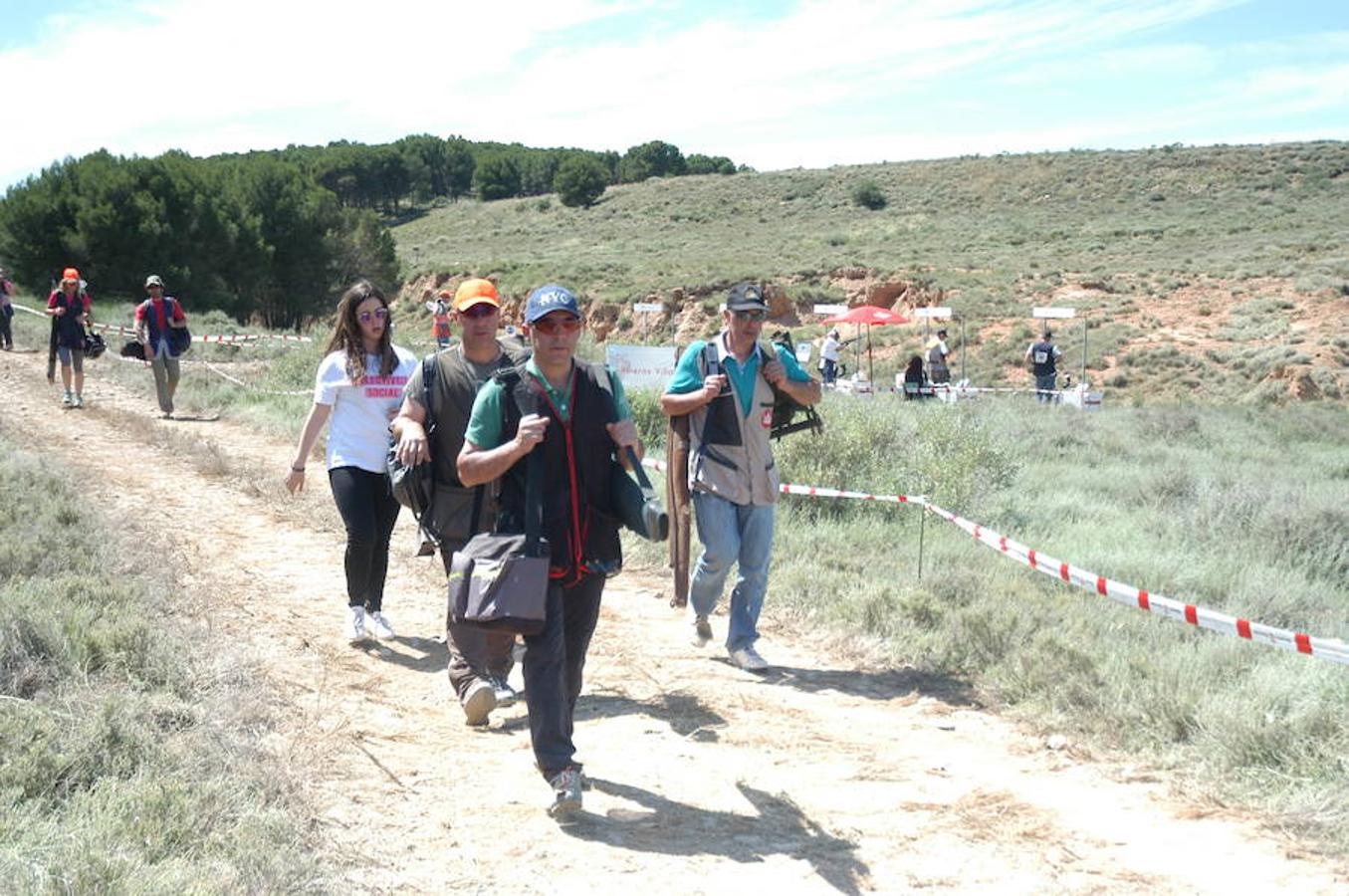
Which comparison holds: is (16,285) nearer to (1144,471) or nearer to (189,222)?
(189,222)

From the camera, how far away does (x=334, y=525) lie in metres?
9.85

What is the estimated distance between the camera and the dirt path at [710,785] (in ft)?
13.9

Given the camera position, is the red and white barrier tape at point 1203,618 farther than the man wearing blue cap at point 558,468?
Yes

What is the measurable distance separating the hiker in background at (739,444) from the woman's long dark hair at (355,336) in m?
1.58

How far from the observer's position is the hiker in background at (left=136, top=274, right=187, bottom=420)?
15852 mm

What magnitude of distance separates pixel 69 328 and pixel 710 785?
1406cm

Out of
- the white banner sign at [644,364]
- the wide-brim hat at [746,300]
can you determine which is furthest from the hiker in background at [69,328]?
the wide-brim hat at [746,300]

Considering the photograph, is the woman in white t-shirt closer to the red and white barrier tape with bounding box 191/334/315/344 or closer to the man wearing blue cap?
the man wearing blue cap

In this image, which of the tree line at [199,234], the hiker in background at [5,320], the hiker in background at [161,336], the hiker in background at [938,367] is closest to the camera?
the hiker in background at [161,336]

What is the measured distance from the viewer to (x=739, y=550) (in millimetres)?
6684

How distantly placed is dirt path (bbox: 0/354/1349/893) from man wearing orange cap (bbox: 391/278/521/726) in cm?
26

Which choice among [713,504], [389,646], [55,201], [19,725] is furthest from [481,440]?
[55,201]

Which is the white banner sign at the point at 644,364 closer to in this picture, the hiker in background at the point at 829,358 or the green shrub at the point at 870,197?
the hiker in background at the point at 829,358

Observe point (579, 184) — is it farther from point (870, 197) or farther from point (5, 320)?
point (5, 320)
